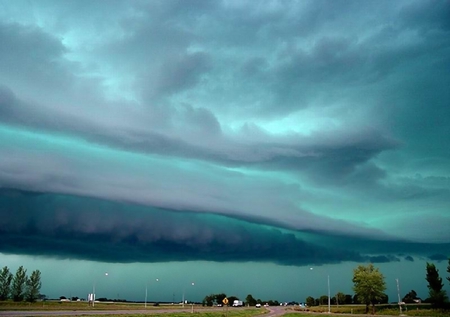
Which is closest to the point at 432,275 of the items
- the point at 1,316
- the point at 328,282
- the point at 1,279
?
the point at 328,282

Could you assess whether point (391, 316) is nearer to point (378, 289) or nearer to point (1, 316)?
point (378, 289)

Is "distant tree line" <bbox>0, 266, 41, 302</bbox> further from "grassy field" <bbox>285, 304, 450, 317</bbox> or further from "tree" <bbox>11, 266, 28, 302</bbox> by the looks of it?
"grassy field" <bbox>285, 304, 450, 317</bbox>

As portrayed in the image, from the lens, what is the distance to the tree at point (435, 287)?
113 meters

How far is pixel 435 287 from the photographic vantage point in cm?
11544

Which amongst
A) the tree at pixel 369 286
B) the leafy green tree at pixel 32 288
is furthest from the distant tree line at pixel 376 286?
the leafy green tree at pixel 32 288

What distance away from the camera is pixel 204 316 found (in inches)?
3625

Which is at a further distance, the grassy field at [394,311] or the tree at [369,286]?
the tree at [369,286]

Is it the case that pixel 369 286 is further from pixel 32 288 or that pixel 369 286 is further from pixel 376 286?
pixel 32 288

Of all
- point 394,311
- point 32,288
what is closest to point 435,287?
point 394,311

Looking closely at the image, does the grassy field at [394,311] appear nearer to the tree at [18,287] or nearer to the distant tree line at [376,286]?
the distant tree line at [376,286]

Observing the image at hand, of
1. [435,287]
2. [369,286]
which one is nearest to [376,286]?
[369,286]

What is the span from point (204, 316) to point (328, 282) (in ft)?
189

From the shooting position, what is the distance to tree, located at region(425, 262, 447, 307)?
113 m

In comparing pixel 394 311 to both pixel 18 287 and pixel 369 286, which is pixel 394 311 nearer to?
pixel 369 286
